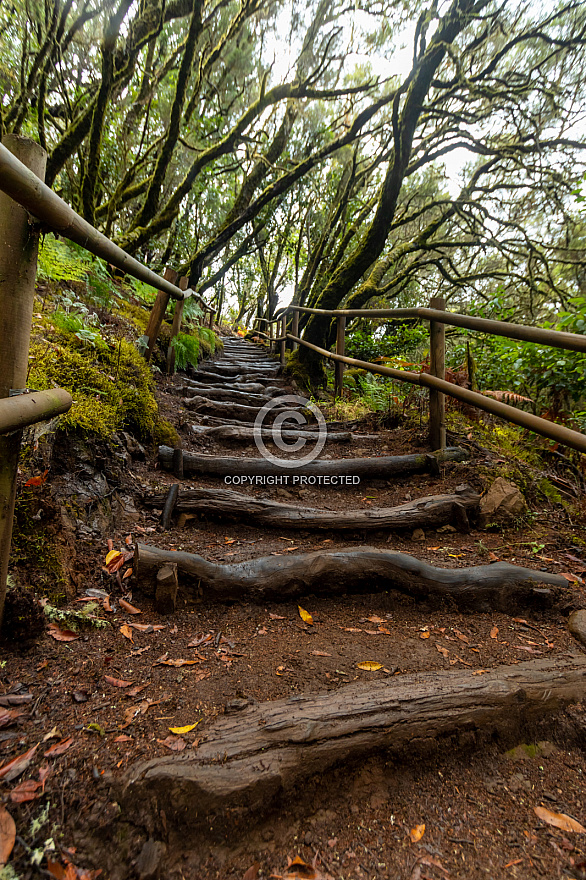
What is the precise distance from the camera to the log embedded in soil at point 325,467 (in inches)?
121

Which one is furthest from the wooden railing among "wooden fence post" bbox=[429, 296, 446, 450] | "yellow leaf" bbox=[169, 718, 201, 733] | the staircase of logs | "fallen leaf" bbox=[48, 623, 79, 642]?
"fallen leaf" bbox=[48, 623, 79, 642]

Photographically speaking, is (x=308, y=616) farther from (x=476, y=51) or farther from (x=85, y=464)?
(x=476, y=51)

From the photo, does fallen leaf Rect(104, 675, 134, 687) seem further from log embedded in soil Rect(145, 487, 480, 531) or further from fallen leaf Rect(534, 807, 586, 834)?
fallen leaf Rect(534, 807, 586, 834)

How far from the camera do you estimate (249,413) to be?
15.7 ft

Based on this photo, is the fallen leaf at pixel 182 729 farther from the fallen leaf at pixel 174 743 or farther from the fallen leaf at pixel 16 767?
the fallen leaf at pixel 16 767

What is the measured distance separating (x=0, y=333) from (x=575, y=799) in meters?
2.12

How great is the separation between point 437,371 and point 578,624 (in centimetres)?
192

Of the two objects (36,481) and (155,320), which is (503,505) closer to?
(36,481)

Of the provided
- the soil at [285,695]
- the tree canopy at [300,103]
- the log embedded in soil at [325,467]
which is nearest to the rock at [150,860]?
the soil at [285,695]

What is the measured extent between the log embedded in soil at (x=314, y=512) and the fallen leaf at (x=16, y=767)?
1.49 meters

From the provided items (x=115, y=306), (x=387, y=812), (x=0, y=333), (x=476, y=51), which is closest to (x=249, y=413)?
(x=115, y=306)

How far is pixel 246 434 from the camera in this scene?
394 cm

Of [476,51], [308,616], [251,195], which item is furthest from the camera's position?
[251,195]

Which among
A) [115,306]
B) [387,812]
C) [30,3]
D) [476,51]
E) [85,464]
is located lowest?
[387,812]
